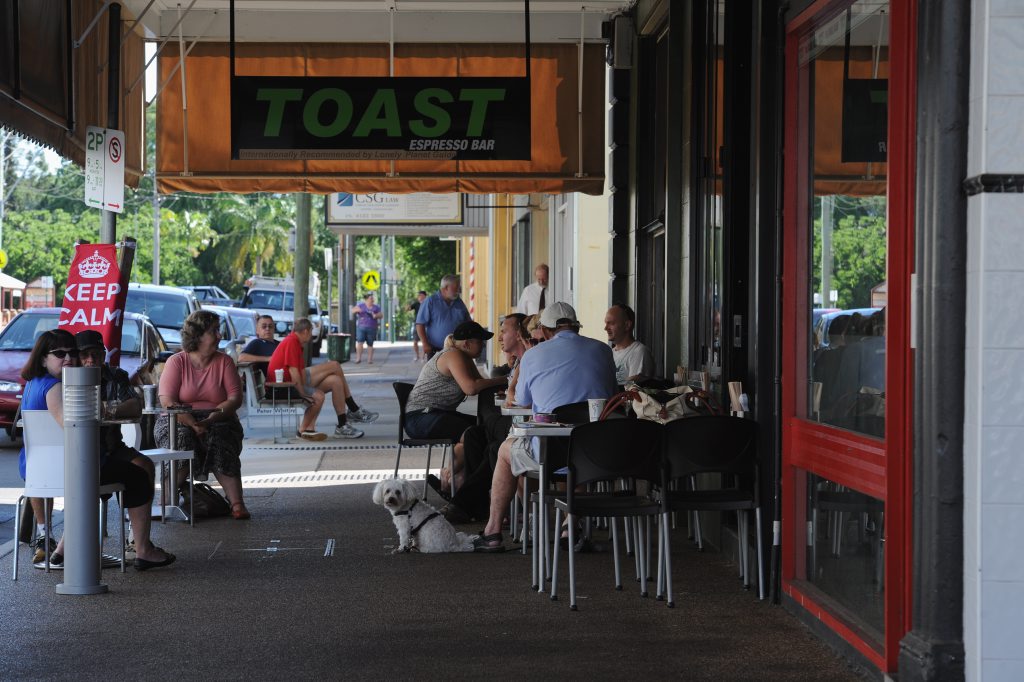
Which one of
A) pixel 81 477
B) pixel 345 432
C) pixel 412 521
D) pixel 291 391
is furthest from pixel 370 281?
pixel 81 477

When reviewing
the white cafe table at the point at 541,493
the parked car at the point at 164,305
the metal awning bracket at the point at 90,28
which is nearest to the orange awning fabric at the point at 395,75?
the metal awning bracket at the point at 90,28

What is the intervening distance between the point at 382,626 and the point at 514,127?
4843 millimetres

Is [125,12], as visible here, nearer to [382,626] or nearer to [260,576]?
[260,576]

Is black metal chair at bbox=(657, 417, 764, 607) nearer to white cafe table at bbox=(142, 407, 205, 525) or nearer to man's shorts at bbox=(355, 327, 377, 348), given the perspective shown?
white cafe table at bbox=(142, 407, 205, 525)

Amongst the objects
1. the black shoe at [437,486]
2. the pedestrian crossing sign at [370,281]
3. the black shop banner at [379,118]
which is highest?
the black shop banner at [379,118]

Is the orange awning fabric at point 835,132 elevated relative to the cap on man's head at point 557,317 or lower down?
elevated

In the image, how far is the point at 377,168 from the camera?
523 inches

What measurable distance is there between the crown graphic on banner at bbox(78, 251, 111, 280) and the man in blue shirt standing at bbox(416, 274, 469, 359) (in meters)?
9.53

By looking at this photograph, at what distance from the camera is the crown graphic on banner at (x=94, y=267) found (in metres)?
9.86

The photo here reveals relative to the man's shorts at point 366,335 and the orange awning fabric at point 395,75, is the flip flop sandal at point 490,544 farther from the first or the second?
the man's shorts at point 366,335

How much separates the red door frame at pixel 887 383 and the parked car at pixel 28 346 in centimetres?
904

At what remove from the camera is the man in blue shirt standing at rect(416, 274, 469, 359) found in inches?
763

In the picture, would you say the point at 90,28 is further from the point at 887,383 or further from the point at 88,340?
the point at 887,383

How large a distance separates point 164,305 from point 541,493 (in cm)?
1563
